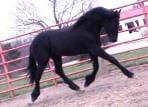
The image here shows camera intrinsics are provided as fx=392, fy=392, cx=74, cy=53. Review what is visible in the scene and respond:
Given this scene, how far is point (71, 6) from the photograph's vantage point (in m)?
42.9

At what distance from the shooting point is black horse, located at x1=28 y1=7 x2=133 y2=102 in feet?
21.3

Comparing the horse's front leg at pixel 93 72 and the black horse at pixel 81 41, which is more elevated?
the black horse at pixel 81 41

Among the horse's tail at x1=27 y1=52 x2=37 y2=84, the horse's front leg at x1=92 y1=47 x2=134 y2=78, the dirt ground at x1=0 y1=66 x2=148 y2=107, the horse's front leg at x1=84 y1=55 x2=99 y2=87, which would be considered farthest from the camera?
the horse's tail at x1=27 y1=52 x2=37 y2=84

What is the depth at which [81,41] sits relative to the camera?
6.68 meters

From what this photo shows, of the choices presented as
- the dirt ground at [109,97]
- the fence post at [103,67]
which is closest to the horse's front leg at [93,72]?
the dirt ground at [109,97]

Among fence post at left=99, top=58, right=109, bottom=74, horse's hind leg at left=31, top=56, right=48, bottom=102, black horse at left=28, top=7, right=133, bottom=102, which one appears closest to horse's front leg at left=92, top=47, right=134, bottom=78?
black horse at left=28, top=7, right=133, bottom=102

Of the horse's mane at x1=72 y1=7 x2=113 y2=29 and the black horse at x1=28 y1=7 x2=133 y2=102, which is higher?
the horse's mane at x1=72 y1=7 x2=113 y2=29

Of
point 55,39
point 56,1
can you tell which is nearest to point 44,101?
point 55,39

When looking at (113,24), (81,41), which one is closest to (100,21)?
(113,24)

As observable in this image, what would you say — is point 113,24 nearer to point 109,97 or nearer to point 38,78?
point 109,97

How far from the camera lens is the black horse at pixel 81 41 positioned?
21.3ft

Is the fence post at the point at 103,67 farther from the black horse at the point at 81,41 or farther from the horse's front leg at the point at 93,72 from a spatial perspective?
the horse's front leg at the point at 93,72

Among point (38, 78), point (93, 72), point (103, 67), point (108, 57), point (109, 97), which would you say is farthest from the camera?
point (103, 67)

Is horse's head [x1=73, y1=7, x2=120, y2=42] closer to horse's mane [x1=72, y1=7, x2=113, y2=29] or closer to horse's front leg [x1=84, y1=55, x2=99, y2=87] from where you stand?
horse's mane [x1=72, y1=7, x2=113, y2=29]
